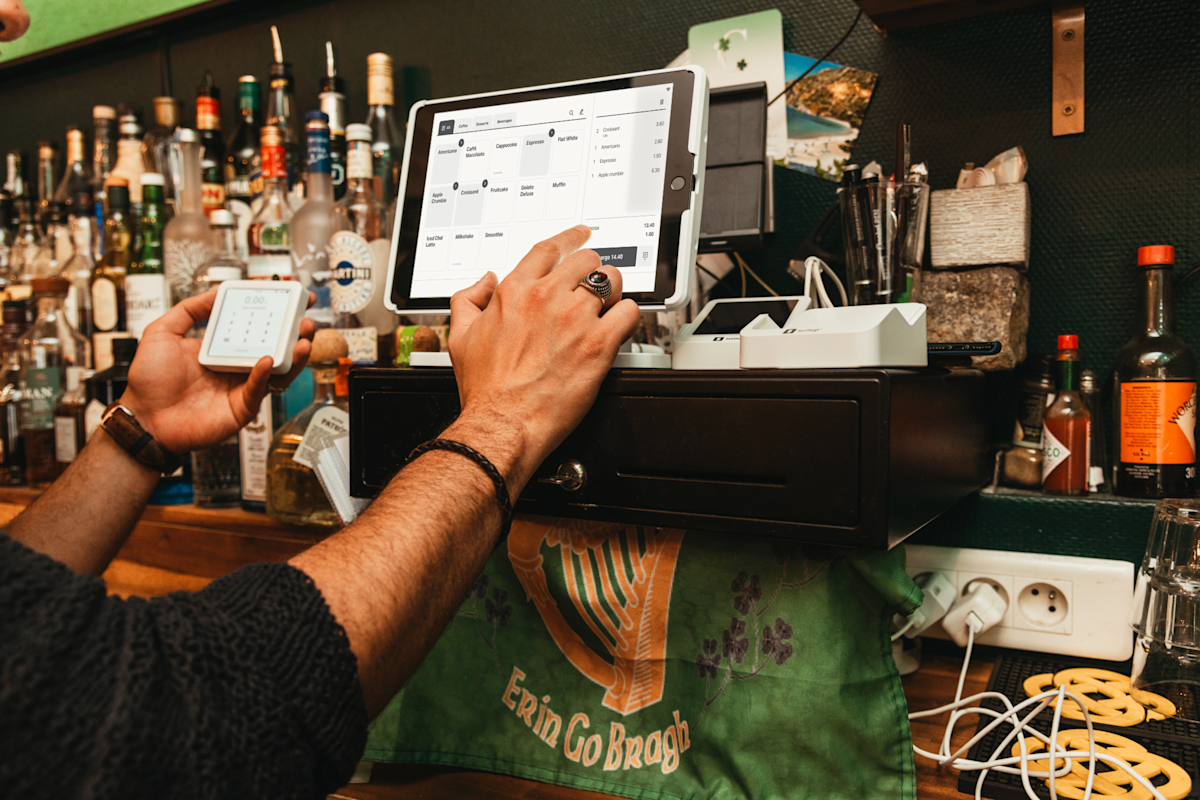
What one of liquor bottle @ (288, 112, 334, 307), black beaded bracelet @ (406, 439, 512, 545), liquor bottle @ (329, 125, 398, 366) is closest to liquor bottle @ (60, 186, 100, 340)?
liquor bottle @ (288, 112, 334, 307)

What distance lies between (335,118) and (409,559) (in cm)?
111

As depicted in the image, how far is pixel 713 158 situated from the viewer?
95 centimetres

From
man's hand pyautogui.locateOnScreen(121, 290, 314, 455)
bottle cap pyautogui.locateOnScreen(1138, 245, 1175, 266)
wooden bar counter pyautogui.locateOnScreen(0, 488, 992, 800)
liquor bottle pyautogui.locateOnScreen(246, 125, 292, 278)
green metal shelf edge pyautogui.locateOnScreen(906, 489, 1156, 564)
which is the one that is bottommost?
wooden bar counter pyautogui.locateOnScreen(0, 488, 992, 800)

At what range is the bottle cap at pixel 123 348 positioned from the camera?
1258 millimetres

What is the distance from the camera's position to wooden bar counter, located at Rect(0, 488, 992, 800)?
2.21ft

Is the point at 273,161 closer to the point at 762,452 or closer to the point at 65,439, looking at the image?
the point at 65,439

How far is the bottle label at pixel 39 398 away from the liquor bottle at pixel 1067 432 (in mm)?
1620

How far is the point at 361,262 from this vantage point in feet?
3.39


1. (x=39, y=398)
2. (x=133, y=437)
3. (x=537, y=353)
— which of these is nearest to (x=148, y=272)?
(x=39, y=398)

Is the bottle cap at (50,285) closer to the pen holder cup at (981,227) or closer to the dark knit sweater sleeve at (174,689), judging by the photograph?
the dark knit sweater sleeve at (174,689)

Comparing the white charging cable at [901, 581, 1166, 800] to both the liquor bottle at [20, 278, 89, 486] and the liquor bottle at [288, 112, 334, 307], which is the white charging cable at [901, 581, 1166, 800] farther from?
the liquor bottle at [20, 278, 89, 486]

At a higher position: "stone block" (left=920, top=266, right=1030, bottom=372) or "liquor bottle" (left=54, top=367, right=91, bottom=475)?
"stone block" (left=920, top=266, right=1030, bottom=372)

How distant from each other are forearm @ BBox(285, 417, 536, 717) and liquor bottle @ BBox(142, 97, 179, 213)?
4.56 feet

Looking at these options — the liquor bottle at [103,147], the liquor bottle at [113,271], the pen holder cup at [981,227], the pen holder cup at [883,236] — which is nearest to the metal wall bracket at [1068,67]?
the pen holder cup at [981,227]
